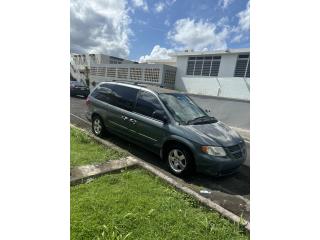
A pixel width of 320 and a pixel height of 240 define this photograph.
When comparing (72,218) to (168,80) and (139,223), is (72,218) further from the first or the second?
(168,80)

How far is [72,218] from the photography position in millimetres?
2369

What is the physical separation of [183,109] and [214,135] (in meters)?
1.02

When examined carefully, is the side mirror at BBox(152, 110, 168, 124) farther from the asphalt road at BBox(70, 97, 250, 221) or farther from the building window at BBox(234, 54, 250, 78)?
the building window at BBox(234, 54, 250, 78)

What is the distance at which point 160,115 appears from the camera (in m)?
4.40

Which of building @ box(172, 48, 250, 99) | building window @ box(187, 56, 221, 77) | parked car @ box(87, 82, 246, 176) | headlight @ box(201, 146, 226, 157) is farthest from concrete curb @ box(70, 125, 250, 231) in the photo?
building window @ box(187, 56, 221, 77)

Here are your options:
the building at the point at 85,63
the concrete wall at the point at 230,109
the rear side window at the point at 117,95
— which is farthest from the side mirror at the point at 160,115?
the building at the point at 85,63

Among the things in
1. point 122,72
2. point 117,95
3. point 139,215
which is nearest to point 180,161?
point 139,215

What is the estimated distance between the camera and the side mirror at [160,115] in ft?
14.2

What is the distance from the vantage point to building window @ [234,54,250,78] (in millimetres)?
18023

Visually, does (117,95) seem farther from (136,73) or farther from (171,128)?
(136,73)

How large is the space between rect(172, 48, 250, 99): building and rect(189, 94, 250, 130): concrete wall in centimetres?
612

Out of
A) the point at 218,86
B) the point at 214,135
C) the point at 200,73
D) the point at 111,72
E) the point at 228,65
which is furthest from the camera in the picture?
the point at 111,72
